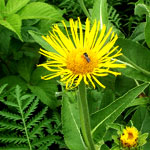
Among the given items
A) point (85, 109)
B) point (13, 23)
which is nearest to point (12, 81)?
point (13, 23)

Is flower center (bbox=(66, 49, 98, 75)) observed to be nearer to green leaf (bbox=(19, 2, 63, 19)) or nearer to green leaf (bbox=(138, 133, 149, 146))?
green leaf (bbox=(138, 133, 149, 146))

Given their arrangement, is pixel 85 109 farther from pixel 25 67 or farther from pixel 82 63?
pixel 25 67

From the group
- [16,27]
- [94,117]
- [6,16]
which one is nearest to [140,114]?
[94,117]

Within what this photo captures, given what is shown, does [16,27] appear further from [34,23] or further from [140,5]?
[140,5]

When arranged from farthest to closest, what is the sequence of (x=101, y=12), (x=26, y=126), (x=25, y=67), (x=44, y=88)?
1. (x=25, y=67)
2. (x=44, y=88)
3. (x=101, y=12)
4. (x=26, y=126)

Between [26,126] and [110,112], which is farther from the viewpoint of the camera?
[26,126]

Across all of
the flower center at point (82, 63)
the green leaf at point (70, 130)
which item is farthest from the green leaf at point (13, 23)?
the flower center at point (82, 63)

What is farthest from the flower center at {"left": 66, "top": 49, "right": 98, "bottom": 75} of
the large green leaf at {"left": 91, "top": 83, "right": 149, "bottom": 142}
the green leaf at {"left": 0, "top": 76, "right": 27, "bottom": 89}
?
the green leaf at {"left": 0, "top": 76, "right": 27, "bottom": 89}
